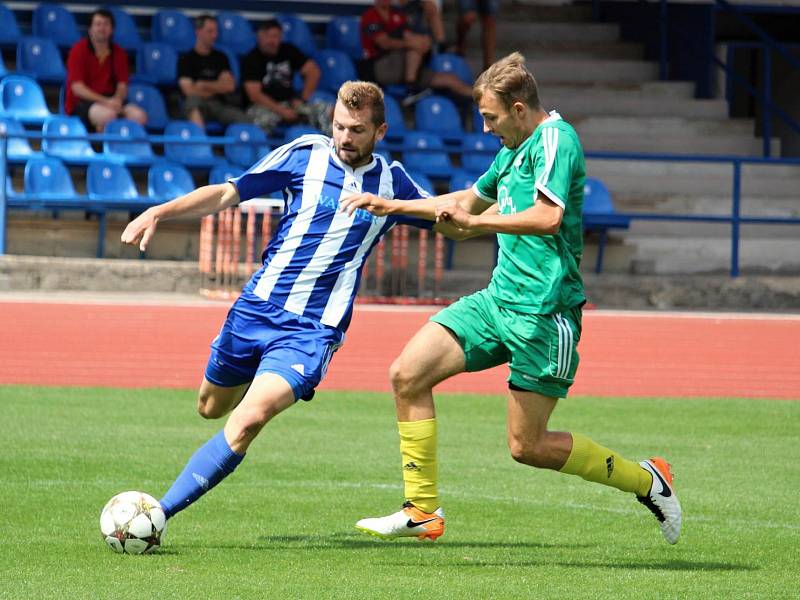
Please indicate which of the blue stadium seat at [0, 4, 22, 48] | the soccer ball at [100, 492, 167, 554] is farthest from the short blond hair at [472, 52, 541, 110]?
the blue stadium seat at [0, 4, 22, 48]

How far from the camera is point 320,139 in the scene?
6.74m

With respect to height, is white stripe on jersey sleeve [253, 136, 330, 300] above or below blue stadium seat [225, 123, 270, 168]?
below

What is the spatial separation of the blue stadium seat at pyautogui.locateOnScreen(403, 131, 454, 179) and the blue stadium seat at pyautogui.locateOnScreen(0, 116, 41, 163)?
4810 millimetres

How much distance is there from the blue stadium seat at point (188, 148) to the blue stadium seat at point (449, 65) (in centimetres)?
401

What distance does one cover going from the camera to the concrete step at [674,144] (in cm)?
2234

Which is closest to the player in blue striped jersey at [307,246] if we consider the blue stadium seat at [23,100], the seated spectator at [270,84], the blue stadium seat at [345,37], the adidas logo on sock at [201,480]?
the adidas logo on sock at [201,480]

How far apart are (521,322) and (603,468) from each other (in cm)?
77

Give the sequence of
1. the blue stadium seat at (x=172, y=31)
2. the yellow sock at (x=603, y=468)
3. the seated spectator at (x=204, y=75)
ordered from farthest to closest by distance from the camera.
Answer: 1. the blue stadium seat at (x=172, y=31)
2. the seated spectator at (x=204, y=75)
3. the yellow sock at (x=603, y=468)

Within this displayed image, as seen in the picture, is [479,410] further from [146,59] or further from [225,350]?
[146,59]

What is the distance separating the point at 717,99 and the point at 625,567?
62.8 feet

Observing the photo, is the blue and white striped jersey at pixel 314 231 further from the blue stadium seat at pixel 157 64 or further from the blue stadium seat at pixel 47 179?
the blue stadium seat at pixel 157 64

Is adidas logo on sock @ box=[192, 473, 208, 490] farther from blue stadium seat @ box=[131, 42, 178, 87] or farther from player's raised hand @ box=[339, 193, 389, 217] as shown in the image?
blue stadium seat @ box=[131, 42, 178, 87]

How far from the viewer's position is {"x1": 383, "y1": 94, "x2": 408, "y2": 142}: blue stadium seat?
19.8 m

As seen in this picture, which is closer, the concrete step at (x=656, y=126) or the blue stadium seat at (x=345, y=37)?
the blue stadium seat at (x=345, y=37)
